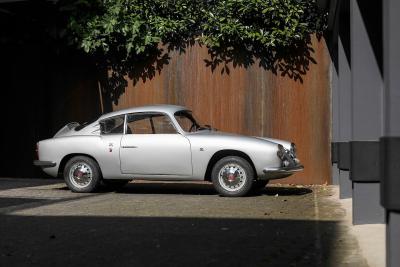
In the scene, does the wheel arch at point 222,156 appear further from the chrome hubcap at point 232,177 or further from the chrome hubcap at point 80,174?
the chrome hubcap at point 80,174

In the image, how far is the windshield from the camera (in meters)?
10.1

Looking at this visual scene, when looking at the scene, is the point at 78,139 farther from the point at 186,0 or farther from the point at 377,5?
the point at 377,5

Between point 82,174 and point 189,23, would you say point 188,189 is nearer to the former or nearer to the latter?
point 82,174

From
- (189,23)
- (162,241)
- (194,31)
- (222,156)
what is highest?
(189,23)

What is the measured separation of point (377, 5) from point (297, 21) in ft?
17.1

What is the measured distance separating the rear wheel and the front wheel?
1995mm

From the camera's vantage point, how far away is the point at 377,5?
22.5ft

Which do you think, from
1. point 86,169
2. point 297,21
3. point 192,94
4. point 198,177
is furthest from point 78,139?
point 297,21

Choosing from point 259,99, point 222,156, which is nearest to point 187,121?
point 222,156

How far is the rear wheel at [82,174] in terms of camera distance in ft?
33.9

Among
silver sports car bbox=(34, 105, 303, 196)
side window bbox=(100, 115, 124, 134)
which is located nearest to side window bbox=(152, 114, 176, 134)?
silver sports car bbox=(34, 105, 303, 196)

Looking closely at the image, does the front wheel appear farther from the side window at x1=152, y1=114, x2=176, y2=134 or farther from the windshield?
the side window at x1=152, y1=114, x2=176, y2=134

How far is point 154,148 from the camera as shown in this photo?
995cm

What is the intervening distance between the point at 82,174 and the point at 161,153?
4.76 feet
